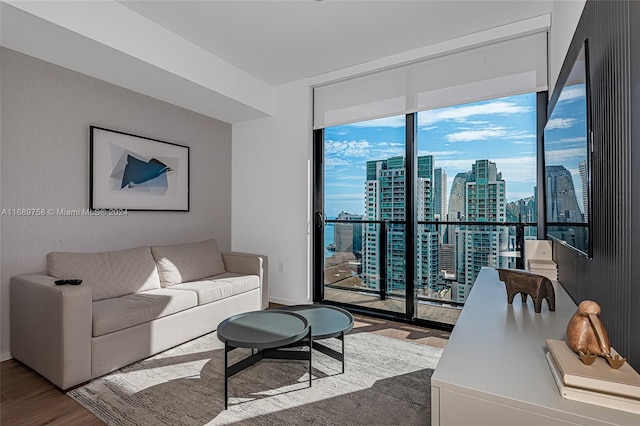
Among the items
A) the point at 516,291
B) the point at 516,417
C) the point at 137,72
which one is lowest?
the point at 516,417

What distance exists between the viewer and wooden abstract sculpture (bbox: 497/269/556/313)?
1.51 m

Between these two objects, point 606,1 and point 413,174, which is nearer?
point 606,1

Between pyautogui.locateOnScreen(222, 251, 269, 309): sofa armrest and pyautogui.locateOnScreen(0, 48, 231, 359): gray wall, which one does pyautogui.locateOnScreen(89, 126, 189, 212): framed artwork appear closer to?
pyautogui.locateOnScreen(0, 48, 231, 359): gray wall

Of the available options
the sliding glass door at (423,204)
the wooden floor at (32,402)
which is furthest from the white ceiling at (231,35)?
the wooden floor at (32,402)

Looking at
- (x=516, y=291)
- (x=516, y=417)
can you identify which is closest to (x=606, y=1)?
(x=516, y=291)

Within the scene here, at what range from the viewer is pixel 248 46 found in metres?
3.23

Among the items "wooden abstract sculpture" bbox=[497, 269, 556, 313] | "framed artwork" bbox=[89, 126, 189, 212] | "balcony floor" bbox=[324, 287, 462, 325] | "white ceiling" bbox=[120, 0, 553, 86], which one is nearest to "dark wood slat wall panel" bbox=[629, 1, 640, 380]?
"wooden abstract sculpture" bbox=[497, 269, 556, 313]

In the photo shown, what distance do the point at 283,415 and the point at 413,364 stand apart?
110 centimetres

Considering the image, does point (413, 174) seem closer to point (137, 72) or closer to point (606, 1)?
point (606, 1)

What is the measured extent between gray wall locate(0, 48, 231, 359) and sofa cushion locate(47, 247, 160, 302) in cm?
28

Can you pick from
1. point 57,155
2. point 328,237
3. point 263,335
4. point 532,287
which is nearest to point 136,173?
point 57,155

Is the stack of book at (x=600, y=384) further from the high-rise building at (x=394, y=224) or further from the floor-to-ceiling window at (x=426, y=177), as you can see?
the high-rise building at (x=394, y=224)

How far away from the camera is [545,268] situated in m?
2.13

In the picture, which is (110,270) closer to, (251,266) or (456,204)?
(251,266)
